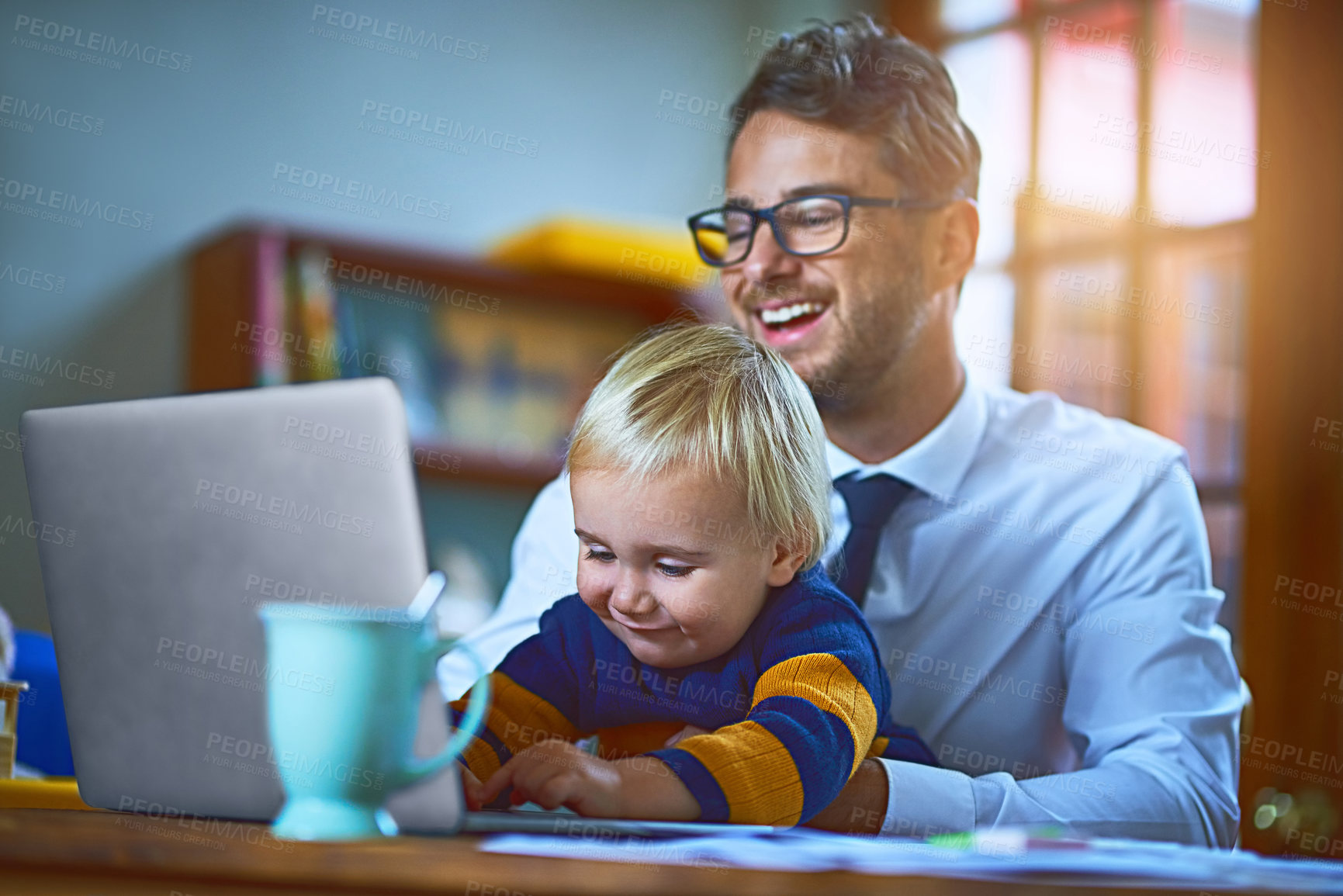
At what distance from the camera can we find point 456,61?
3.11 meters

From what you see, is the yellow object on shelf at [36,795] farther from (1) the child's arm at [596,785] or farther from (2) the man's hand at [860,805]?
(2) the man's hand at [860,805]

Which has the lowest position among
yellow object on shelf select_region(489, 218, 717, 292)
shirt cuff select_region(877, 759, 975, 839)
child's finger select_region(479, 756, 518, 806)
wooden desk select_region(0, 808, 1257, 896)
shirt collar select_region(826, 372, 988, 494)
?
shirt cuff select_region(877, 759, 975, 839)

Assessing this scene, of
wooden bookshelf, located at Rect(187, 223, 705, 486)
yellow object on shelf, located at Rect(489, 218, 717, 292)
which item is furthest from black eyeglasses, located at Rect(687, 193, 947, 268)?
yellow object on shelf, located at Rect(489, 218, 717, 292)

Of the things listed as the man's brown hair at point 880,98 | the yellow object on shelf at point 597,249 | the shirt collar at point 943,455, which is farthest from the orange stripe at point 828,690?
the yellow object on shelf at point 597,249

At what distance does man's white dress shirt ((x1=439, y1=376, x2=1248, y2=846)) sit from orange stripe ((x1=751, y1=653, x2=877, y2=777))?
10.6 inches

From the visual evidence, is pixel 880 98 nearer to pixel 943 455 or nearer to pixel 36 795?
pixel 943 455

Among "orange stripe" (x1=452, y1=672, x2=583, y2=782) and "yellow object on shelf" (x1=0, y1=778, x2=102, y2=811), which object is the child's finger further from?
"yellow object on shelf" (x1=0, y1=778, x2=102, y2=811)

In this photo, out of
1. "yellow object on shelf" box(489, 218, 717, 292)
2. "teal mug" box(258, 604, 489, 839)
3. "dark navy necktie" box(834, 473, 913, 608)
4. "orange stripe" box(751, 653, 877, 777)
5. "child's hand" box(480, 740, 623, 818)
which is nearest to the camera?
"teal mug" box(258, 604, 489, 839)

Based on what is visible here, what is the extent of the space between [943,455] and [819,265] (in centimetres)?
29

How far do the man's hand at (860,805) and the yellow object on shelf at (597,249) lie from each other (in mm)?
2150

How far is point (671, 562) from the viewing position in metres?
0.90

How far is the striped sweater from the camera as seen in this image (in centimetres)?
79

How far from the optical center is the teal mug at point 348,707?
0.63m

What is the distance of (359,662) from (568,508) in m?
0.83
